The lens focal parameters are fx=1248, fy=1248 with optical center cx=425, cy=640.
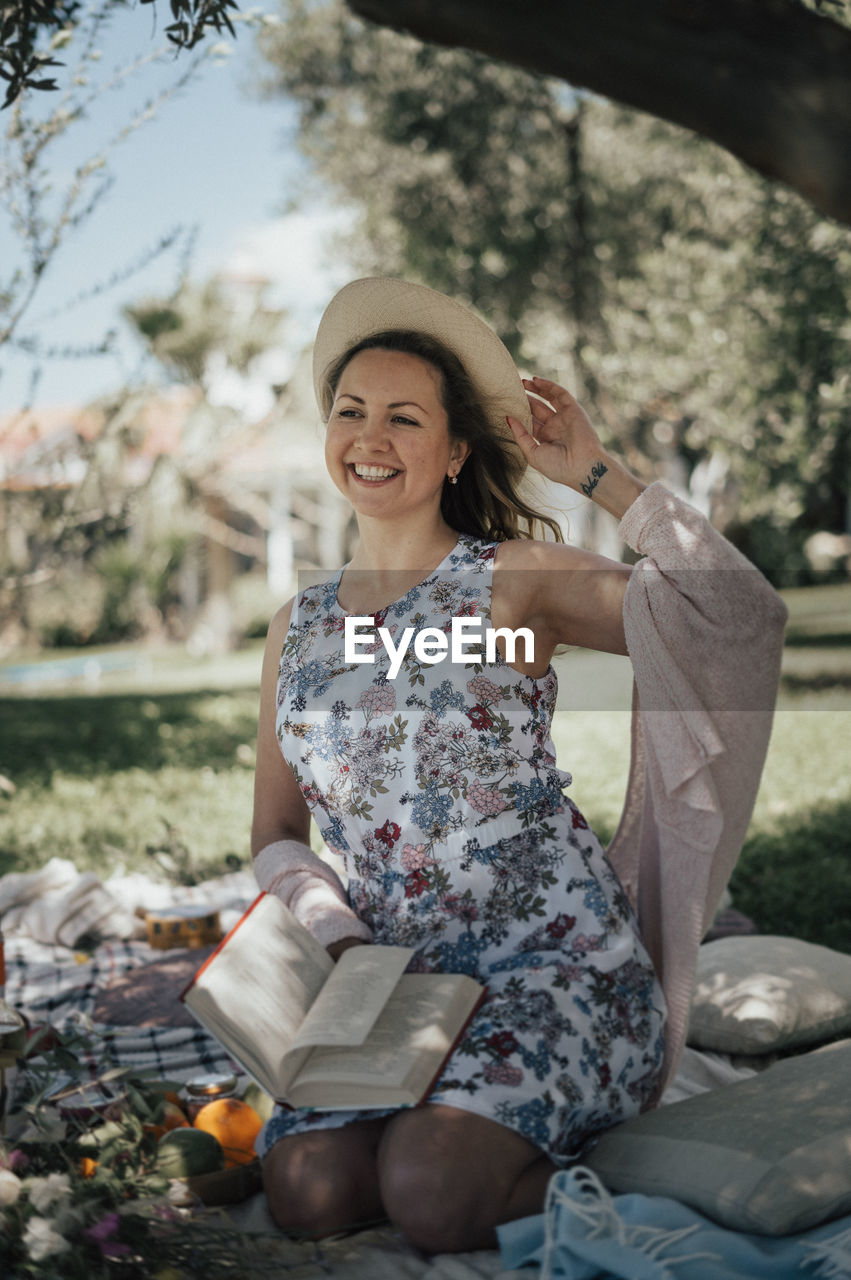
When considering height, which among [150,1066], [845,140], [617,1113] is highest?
[845,140]

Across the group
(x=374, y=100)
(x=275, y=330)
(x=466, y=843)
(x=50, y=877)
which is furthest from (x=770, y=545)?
(x=466, y=843)

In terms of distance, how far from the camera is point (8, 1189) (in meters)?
2.24

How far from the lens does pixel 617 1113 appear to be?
2.79 meters

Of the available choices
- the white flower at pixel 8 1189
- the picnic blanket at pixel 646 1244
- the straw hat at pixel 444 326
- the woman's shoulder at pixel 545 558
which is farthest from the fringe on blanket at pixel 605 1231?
the straw hat at pixel 444 326

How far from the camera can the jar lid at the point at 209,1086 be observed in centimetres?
315

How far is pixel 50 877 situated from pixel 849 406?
8317 mm

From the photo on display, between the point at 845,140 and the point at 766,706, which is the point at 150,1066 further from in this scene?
the point at 845,140

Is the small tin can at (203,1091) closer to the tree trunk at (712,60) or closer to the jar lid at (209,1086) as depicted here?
the jar lid at (209,1086)

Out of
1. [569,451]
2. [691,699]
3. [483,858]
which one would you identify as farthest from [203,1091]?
[569,451]

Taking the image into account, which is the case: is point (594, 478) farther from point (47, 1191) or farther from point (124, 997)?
point (124, 997)

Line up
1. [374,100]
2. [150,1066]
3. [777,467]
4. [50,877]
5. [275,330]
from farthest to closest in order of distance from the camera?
[275,330]
[374,100]
[777,467]
[50,877]
[150,1066]

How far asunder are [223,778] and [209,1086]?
5774mm

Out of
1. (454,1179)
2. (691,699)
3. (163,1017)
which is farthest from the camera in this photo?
(163,1017)

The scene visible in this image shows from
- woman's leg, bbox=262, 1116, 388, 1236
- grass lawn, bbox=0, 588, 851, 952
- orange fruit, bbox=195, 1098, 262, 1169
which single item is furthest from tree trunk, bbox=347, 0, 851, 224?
orange fruit, bbox=195, 1098, 262, 1169
